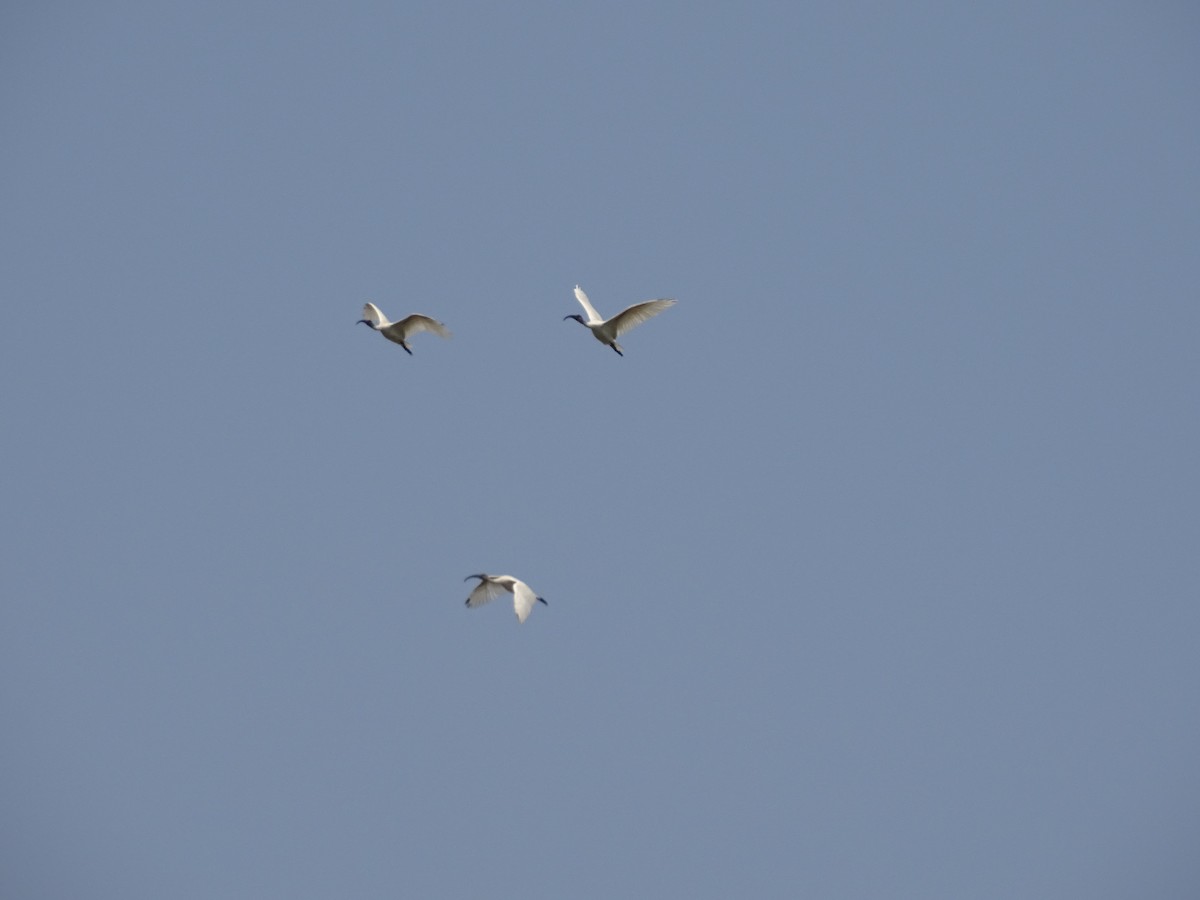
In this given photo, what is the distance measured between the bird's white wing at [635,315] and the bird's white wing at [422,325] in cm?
550

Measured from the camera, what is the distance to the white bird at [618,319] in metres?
70.5

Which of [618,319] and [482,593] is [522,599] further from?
[618,319]

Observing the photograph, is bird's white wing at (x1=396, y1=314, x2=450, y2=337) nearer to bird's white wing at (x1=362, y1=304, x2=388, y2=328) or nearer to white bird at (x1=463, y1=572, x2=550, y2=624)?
bird's white wing at (x1=362, y1=304, x2=388, y2=328)

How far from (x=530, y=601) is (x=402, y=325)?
32.4ft

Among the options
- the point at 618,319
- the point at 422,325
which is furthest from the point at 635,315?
the point at 422,325

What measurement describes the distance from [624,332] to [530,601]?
9146mm

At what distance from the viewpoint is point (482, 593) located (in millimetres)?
74938

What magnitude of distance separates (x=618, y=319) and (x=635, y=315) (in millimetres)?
572

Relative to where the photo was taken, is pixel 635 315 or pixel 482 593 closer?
pixel 635 315

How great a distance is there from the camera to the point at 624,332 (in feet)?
237

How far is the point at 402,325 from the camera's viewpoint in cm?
7400

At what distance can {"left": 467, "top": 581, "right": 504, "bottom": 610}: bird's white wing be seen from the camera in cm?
7475

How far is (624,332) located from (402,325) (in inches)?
291

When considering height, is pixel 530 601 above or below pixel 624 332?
below
